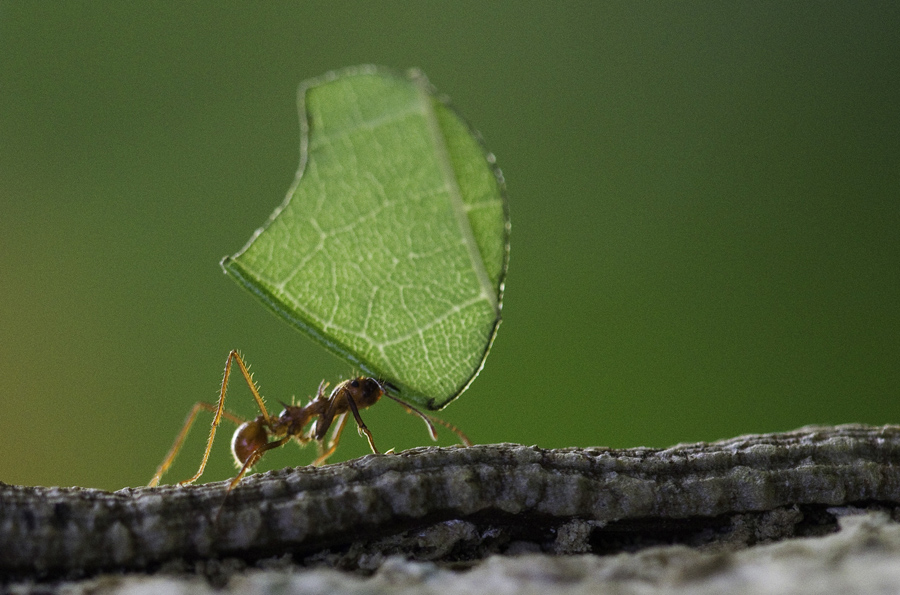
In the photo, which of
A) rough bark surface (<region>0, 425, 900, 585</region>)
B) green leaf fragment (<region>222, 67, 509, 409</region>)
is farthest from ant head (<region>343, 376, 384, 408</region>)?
rough bark surface (<region>0, 425, 900, 585</region>)

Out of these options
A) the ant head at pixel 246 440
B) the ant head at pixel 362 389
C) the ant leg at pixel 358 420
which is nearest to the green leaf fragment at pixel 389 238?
the ant leg at pixel 358 420

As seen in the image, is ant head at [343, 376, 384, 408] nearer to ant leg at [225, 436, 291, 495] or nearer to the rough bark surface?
ant leg at [225, 436, 291, 495]

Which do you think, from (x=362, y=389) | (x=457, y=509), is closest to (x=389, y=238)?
(x=457, y=509)

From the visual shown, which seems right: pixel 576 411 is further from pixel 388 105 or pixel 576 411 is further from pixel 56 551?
pixel 56 551

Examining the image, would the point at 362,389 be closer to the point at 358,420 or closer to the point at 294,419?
the point at 358,420

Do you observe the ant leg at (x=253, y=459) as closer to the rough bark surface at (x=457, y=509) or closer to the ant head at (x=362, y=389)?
the rough bark surface at (x=457, y=509)
